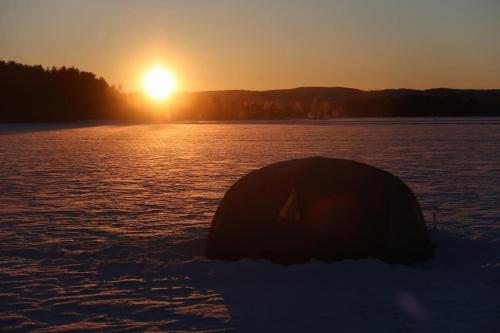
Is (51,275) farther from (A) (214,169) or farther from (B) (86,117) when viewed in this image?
(B) (86,117)

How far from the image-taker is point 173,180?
16.9 m

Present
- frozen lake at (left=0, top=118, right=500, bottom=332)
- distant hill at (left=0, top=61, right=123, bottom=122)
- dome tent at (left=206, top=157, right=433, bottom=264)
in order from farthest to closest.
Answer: distant hill at (left=0, top=61, right=123, bottom=122), dome tent at (left=206, top=157, right=433, bottom=264), frozen lake at (left=0, top=118, right=500, bottom=332)

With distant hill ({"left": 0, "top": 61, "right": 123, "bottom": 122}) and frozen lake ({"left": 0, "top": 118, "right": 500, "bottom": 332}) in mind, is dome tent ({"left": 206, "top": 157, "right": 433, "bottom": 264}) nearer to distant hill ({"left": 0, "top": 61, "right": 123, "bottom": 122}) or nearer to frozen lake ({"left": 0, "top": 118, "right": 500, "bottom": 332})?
frozen lake ({"left": 0, "top": 118, "right": 500, "bottom": 332})

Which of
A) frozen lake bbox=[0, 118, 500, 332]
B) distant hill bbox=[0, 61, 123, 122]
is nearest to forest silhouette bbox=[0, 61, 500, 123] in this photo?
distant hill bbox=[0, 61, 123, 122]

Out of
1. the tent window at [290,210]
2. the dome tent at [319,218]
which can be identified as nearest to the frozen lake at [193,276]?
the dome tent at [319,218]

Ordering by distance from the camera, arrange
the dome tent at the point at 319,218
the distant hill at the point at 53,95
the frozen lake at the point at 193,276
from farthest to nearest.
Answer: the distant hill at the point at 53,95
the dome tent at the point at 319,218
the frozen lake at the point at 193,276

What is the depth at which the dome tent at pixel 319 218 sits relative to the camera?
729cm

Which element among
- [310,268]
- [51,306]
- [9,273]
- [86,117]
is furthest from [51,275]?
[86,117]

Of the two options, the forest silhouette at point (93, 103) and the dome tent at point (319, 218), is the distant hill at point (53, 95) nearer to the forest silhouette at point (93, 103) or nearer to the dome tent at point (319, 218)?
the forest silhouette at point (93, 103)

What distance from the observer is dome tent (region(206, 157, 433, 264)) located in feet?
23.9

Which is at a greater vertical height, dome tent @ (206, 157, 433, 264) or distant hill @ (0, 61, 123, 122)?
distant hill @ (0, 61, 123, 122)

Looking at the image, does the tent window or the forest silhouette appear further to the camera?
the forest silhouette

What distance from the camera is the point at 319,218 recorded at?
7.27 m

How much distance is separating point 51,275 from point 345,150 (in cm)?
2073
